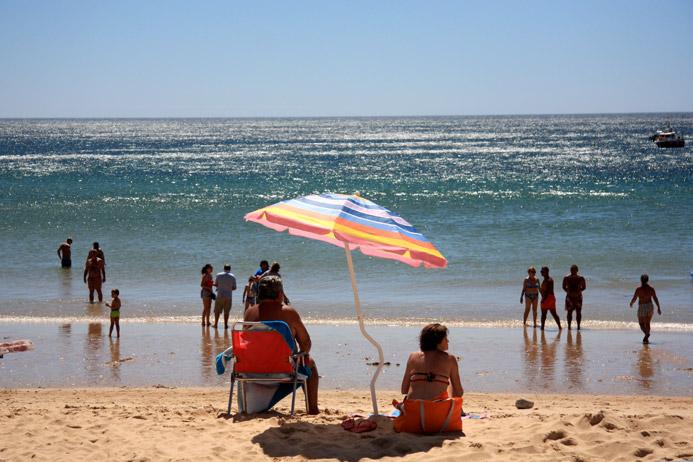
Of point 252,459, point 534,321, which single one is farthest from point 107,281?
point 252,459

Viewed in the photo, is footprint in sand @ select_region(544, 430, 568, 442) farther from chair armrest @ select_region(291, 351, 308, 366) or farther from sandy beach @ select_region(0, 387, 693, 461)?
chair armrest @ select_region(291, 351, 308, 366)

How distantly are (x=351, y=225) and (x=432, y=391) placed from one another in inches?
53.4

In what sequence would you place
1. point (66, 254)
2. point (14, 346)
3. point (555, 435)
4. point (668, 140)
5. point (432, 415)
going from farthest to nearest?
point (668, 140), point (66, 254), point (14, 346), point (432, 415), point (555, 435)

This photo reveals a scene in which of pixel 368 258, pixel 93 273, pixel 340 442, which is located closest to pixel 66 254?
pixel 93 273

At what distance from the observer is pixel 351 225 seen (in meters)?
6.18

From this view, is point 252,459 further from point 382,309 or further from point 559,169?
point 559,169

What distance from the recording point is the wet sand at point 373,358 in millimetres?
9711

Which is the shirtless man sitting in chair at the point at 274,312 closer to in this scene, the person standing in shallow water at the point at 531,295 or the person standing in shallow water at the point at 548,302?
the person standing in shallow water at the point at 548,302

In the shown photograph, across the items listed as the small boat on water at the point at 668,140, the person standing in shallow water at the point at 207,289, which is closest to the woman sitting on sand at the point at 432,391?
the person standing in shallow water at the point at 207,289

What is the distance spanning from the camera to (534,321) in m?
13.5

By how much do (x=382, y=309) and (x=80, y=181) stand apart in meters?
41.0

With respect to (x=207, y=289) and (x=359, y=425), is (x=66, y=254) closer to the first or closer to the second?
(x=207, y=289)

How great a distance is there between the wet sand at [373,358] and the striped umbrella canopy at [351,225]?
3444 millimetres

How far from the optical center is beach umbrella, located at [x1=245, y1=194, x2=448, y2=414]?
6.07 meters
